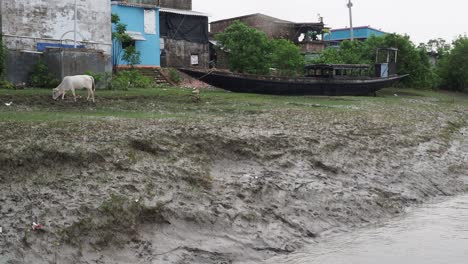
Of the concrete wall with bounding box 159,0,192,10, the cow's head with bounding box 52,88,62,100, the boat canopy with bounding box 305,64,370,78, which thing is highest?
the concrete wall with bounding box 159,0,192,10

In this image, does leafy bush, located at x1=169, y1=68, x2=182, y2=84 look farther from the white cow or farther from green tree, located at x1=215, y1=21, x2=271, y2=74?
the white cow

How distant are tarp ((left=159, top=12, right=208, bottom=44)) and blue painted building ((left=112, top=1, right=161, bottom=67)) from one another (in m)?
1.58

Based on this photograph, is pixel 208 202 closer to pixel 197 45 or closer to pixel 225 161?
pixel 225 161

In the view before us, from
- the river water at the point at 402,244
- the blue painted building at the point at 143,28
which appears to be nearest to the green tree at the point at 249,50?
the blue painted building at the point at 143,28

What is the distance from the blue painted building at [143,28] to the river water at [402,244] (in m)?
24.4

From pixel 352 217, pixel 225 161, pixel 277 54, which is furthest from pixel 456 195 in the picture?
pixel 277 54

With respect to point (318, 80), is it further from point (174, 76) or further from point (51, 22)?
point (51, 22)

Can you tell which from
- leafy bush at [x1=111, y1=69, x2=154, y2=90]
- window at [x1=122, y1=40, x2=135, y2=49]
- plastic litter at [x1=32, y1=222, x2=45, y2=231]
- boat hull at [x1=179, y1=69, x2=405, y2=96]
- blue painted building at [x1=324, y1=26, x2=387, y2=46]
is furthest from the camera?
blue painted building at [x1=324, y1=26, x2=387, y2=46]

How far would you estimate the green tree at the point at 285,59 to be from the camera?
93.3ft

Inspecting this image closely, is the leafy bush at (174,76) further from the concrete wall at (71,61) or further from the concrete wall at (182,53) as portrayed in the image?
the concrete wall at (71,61)

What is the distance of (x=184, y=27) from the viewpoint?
1371 inches

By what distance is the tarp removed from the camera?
3391 cm

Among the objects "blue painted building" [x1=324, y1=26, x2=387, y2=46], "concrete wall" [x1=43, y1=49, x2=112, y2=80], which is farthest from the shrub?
"blue painted building" [x1=324, y1=26, x2=387, y2=46]

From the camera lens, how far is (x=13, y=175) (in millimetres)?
6852
